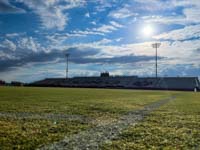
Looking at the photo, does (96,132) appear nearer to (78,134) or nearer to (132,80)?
(78,134)

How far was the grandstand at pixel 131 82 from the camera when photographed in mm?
118250

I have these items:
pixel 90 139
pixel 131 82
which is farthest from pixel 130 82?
pixel 90 139

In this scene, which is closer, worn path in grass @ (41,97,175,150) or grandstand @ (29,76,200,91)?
worn path in grass @ (41,97,175,150)

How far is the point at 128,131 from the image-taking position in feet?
37.2

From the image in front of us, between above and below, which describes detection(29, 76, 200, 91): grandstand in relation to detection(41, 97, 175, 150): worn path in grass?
above

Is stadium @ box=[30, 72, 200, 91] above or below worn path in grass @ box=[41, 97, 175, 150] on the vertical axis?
above

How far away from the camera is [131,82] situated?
13238 cm

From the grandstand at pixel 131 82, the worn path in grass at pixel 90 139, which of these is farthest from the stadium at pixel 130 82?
the worn path in grass at pixel 90 139

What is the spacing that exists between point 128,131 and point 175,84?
373 feet

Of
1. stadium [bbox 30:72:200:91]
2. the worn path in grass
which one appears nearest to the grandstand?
stadium [bbox 30:72:200:91]

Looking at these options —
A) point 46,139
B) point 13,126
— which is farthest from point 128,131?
point 13,126

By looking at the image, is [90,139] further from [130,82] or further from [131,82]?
[130,82]

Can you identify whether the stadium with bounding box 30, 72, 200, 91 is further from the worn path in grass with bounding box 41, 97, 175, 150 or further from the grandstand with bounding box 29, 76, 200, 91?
the worn path in grass with bounding box 41, 97, 175, 150

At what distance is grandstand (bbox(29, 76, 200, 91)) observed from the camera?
118 meters
